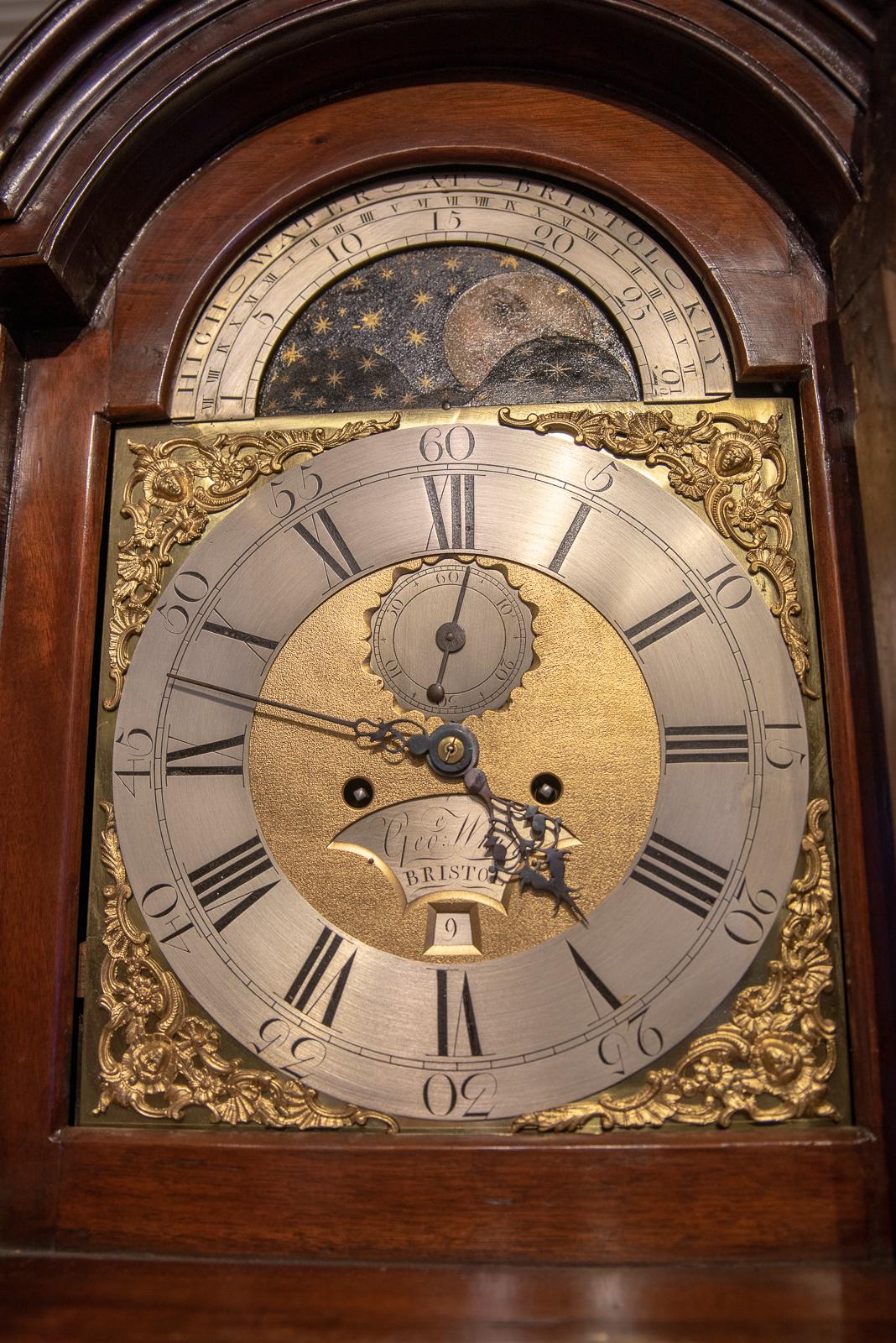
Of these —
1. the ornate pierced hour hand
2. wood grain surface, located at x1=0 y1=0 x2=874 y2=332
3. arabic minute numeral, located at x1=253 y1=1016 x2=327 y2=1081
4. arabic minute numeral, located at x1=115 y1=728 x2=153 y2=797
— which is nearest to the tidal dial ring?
the ornate pierced hour hand

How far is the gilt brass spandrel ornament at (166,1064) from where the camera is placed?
1.60 meters

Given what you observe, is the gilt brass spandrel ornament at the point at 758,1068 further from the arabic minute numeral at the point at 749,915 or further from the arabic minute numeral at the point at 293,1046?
the arabic minute numeral at the point at 293,1046

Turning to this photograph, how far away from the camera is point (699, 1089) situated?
1.57m

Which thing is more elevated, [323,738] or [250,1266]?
[323,738]

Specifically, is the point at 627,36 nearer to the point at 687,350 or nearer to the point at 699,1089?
the point at 687,350

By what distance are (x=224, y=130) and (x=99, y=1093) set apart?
1.60 metres

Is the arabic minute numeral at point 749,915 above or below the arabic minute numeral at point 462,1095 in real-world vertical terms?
above

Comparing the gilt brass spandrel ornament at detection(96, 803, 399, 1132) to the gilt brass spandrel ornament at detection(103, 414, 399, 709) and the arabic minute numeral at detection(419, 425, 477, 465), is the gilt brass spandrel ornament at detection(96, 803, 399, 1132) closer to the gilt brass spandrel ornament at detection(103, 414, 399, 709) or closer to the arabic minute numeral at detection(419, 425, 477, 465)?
the gilt brass spandrel ornament at detection(103, 414, 399, 709)

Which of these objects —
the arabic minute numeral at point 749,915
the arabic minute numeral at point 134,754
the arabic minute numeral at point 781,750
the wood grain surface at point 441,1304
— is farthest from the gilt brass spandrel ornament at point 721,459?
the wood grain surface at point 441,1304

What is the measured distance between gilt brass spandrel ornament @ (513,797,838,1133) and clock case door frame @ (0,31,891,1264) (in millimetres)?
27

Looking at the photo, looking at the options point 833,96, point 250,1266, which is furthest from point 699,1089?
point 833,96

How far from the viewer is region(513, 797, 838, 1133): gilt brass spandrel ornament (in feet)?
5.10

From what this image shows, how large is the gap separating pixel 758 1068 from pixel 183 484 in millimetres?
1257

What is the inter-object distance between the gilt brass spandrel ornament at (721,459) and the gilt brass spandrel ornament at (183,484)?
1.08 ft
